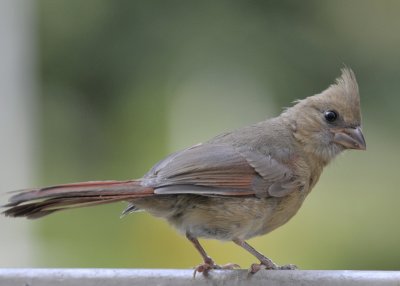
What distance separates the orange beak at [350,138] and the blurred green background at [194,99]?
2.47 meters

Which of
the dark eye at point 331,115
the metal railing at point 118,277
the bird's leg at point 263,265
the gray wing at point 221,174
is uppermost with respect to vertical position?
the dark eye at point 331,115

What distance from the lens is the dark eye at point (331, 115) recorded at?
383cm

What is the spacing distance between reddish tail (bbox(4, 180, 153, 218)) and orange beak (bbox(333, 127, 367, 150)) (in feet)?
3.65

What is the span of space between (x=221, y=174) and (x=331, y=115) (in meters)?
0.66

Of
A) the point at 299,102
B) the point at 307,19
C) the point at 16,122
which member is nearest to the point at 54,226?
the point at 16,122

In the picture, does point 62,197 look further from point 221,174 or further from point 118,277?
point 221,174

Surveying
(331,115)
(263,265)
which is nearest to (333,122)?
(331,115)

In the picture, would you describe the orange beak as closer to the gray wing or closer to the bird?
the bird

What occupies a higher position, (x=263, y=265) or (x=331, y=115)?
(x=331, y=115)

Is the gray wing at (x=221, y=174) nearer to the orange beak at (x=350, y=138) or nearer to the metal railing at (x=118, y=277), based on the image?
the orange beak at (x=350, y=138)

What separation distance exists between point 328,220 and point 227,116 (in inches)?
67.4

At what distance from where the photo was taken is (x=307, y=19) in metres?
9.73

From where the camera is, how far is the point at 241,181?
3484 mm

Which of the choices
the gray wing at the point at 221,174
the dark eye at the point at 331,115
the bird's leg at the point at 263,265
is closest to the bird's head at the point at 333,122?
the dark eye at the point at 331,115
